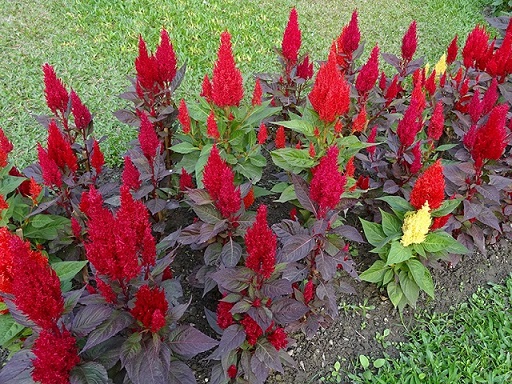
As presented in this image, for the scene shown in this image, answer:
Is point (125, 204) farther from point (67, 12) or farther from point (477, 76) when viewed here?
point (67, 12)

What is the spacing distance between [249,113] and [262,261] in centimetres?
128

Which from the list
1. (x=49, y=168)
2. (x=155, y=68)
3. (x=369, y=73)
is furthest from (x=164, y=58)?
(x=369, y=73)

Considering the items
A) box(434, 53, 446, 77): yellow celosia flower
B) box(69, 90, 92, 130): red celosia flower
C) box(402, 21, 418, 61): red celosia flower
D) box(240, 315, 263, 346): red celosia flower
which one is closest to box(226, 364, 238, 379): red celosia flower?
box(240, 315, 263, 346): red celosia flower

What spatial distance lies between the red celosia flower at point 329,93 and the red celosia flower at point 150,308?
1.33 m

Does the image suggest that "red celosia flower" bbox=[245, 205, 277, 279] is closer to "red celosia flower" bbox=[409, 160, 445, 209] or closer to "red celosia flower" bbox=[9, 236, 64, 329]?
"red celosia flower" bbox=[9, 236, 64, 329]

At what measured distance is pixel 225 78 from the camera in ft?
8.52

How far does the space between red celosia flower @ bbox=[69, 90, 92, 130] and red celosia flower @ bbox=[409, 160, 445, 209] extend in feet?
6.88

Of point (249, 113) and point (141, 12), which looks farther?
point (141, 12)

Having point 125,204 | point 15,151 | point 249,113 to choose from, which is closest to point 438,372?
point 249,113

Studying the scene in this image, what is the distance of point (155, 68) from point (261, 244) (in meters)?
1.62

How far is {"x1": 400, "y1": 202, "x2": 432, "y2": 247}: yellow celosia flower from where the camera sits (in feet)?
8.51

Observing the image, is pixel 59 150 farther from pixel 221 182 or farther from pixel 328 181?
pixel 328 181

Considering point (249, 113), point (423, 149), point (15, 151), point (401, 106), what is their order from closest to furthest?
point (249, 113) < point (423, 149) < point (401, 106) < point (15, 151)

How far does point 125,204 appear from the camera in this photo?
1.70 metres
